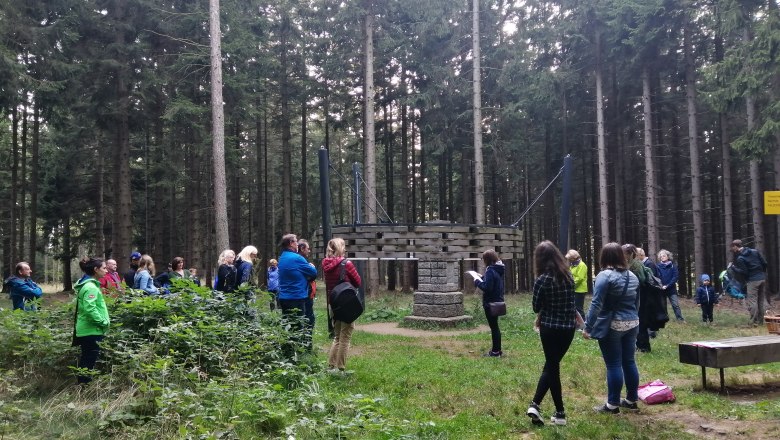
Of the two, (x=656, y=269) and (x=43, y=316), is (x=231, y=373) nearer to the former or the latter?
(x=43, y=316)

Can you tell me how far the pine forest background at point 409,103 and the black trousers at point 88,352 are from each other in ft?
37.3

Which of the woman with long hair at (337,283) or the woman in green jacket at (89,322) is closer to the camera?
the woman in green jacket at (89,322)

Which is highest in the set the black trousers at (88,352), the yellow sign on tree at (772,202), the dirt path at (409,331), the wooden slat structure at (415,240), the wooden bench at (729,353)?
the yellow sign on tree at (772,202)

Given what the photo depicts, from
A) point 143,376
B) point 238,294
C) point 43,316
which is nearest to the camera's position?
point 143,376

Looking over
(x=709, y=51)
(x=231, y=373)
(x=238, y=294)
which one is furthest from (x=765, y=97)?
(x=231, y=373)

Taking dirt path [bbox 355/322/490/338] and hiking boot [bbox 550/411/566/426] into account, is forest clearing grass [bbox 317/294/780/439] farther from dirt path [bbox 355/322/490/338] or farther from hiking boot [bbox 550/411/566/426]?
dirt path [bbox 355/322/490/338]

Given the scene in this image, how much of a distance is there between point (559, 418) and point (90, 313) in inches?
204

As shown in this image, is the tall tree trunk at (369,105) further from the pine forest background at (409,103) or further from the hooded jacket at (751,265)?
the hooded jacket at (751,265)

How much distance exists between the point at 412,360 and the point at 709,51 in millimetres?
21508

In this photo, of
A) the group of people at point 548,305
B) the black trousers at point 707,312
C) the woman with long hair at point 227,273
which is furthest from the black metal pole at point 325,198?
the black trousers at point 707,312

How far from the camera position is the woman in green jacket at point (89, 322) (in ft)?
20.4

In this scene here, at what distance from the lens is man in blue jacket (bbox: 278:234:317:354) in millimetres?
7953

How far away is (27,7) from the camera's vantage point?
17.0 metres

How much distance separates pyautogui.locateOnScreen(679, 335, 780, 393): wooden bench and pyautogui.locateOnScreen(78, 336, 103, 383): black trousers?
23.2 ft
